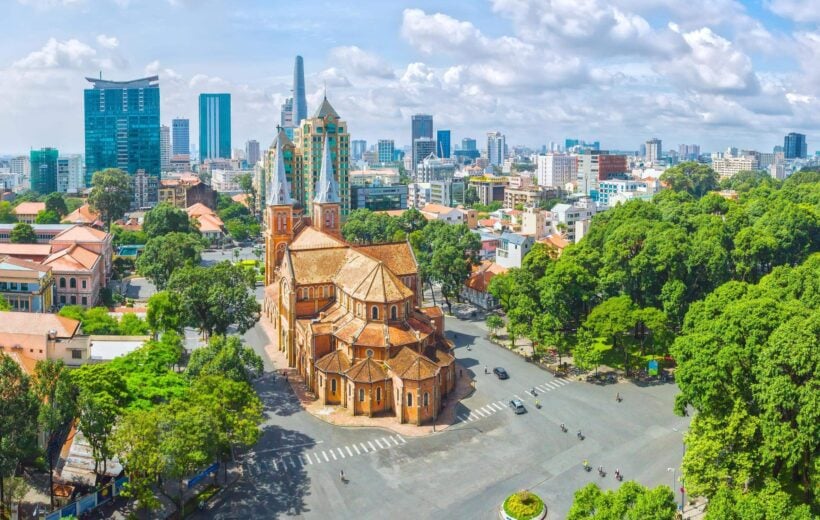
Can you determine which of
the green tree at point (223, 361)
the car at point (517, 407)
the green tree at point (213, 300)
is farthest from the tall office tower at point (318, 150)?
the car at point (517, 407)

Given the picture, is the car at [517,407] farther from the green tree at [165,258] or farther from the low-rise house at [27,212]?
the low-rise house at [27,212]

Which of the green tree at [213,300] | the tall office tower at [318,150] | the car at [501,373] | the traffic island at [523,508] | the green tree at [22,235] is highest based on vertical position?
the tall office tower at [318,150]

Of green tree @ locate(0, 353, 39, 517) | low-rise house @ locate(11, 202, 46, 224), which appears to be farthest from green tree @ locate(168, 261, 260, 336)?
low-rise house @ locate(11, 202, 46, 224)

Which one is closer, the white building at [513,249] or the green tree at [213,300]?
the green tree at [213,300]

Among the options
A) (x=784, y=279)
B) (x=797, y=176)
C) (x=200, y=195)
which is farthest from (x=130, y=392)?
(x=797, y=176)

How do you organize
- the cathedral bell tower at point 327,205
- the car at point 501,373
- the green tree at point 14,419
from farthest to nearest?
the cathedral bell tower at point 327,205
the car at point 501,373
the green tree at point 14,419

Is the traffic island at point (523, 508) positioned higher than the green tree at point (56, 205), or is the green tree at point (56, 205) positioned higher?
the green tree at point (56, 205)

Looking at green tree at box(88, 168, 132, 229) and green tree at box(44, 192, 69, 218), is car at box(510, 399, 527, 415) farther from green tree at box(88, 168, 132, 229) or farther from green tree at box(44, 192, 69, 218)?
green tree at box(44, 192, 69, 218)

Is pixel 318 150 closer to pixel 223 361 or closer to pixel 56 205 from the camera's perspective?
pixel 56 205
